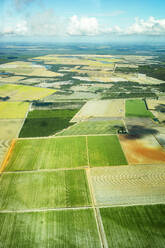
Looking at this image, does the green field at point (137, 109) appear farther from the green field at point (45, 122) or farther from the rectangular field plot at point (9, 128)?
the rectangular field plot at point (9, 128)

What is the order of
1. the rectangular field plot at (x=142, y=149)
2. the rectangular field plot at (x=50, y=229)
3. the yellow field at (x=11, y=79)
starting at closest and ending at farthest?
the rectangular field plot at (x=50, y=229), the rectangular field plot at (x=142, y=149), the yellow field at (x=11, y=79)

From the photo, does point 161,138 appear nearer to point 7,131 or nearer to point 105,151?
point 105,151

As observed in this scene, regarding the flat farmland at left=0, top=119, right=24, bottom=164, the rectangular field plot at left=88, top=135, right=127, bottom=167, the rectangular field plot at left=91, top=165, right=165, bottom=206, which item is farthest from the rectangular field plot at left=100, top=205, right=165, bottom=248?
the flat farmland at left=0, top=119, right=24, bottom=164

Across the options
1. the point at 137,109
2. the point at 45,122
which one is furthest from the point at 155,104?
the point at 45,122

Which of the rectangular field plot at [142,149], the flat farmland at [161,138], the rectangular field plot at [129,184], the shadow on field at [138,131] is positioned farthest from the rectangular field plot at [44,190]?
the flat farmland at [161,138]

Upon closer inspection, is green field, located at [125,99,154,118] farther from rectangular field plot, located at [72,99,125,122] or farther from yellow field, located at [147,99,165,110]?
yellow field, located at [147,99,165,110]
